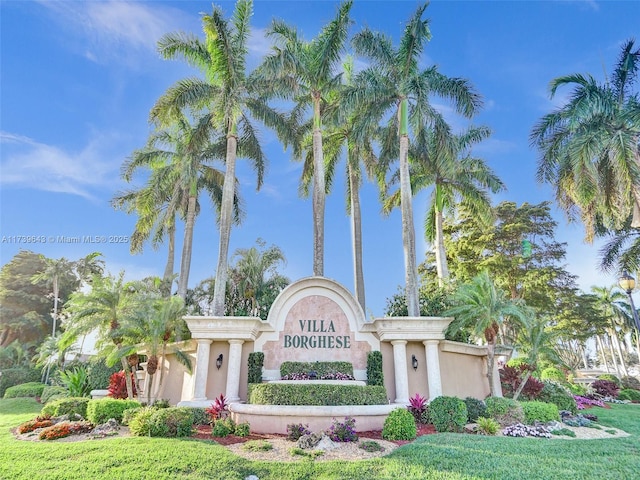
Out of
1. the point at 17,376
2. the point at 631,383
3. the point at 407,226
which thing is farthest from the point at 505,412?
the point at 17,376

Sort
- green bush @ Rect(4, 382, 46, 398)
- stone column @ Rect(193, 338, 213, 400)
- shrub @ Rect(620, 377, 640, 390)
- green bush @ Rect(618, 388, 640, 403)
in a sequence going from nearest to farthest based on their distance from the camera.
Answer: stone column @ Rect(193, 338, 213, 400) < green bush @ Rect(618, 388, 640, 403) < green bush @ Rect(4, 382, 46, 398) < shrub @ Rect(620, 377, 640, 390)

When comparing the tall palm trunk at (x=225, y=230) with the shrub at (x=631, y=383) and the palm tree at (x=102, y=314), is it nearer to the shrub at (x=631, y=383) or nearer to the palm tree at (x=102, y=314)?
the palm tree at (x=102, y=314)

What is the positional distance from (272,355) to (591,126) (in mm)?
16644

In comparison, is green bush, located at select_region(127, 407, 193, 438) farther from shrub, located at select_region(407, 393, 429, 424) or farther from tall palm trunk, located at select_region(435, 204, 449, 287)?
tall palm trunk, located at select_region(435, 204, 449, 287)

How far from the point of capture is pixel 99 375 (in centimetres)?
Answer: 1753

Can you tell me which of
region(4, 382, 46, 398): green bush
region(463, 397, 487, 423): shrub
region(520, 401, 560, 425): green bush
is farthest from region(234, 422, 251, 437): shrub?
region(4, 382, 46, 398): green bush

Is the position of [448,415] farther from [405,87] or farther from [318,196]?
[405,87]

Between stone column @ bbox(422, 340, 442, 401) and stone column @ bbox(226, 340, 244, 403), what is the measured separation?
670cm

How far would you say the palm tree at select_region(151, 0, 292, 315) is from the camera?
16781 mm

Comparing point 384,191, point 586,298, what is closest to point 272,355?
point 384,191

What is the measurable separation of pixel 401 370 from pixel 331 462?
642 cm

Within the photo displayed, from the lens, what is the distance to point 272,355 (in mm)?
14000

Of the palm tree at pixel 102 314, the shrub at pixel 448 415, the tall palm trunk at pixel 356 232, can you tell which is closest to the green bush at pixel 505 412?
the shrub at pixel 448 415

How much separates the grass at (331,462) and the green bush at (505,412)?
279 centimetres
